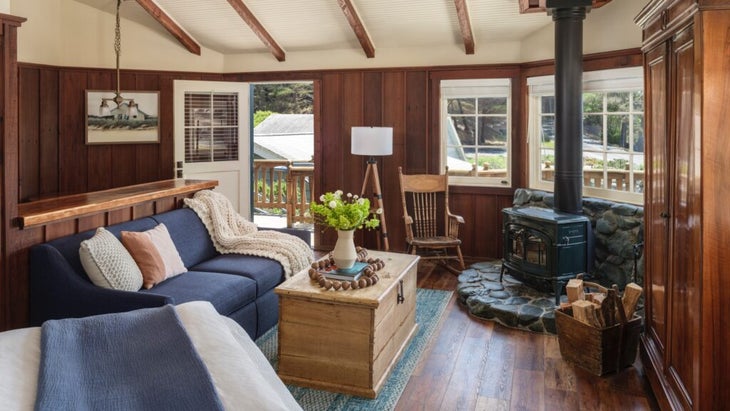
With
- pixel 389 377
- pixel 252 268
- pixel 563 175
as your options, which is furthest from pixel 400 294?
pixel 563 175

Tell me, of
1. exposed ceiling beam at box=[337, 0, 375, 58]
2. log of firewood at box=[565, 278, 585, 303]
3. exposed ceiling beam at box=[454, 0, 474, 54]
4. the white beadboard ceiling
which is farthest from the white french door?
log of firewood at box=[565, 278, 585, 303]

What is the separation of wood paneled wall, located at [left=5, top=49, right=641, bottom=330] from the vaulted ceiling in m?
0.33

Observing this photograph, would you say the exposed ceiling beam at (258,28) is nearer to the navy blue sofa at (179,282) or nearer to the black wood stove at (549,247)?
the navy blue sofa at (179,282)

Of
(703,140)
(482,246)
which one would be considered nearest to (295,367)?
(703,140)

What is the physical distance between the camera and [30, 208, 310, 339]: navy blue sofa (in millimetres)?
2844

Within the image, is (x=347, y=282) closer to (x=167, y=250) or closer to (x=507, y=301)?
(x=167, y=250)

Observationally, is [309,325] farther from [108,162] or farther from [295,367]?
[108,162]

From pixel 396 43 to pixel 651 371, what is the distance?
419cm

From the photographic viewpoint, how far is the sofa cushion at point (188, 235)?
3926 millimetres

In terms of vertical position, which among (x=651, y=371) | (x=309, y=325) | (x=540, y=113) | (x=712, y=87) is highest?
(x=540, y=113)

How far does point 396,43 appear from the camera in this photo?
5957 millimetres

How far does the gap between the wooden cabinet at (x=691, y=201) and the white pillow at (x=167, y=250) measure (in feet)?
9.37

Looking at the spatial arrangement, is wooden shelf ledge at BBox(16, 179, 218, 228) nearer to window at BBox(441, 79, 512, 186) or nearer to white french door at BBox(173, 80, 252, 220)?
white french door at BBox(173, 80, 252, 220)

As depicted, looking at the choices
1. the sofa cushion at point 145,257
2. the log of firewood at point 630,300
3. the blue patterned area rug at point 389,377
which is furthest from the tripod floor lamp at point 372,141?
the log of firewood at point 630,300
